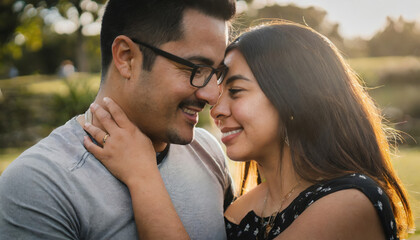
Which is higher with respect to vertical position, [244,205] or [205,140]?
[205,140]

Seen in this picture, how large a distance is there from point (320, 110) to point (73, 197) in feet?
5.34

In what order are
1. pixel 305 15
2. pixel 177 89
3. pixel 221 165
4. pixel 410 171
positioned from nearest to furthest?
1. pixel 177 89
2. pixel 221 165
3. pixel 410 171
4. pixel 305 15

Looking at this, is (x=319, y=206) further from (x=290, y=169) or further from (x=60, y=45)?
(x=60, y=45)

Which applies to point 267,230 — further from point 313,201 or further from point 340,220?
point 340,220

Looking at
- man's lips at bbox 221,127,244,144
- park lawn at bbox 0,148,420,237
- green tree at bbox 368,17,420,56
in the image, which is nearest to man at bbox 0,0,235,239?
man's lips at bbox 221,127,244,144

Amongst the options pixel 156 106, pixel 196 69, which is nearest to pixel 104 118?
pixel 156 106

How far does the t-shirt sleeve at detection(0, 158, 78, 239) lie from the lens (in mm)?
1889

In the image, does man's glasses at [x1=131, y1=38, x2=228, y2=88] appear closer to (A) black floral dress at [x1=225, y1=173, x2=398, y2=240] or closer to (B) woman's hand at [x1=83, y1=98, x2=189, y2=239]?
(B) woman's hand at [x1=83, y1=98, x2=189, y2=239]

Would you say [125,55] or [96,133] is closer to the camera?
[96,133]

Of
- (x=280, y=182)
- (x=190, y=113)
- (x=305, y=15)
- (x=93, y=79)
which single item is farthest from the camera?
(x=305, y=15)

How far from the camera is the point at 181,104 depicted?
2477 mm

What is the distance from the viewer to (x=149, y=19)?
95.7 inches

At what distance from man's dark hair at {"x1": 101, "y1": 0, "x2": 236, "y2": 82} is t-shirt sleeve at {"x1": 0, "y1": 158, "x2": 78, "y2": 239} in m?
0.89

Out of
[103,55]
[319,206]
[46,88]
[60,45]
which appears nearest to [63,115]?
[46,88]
